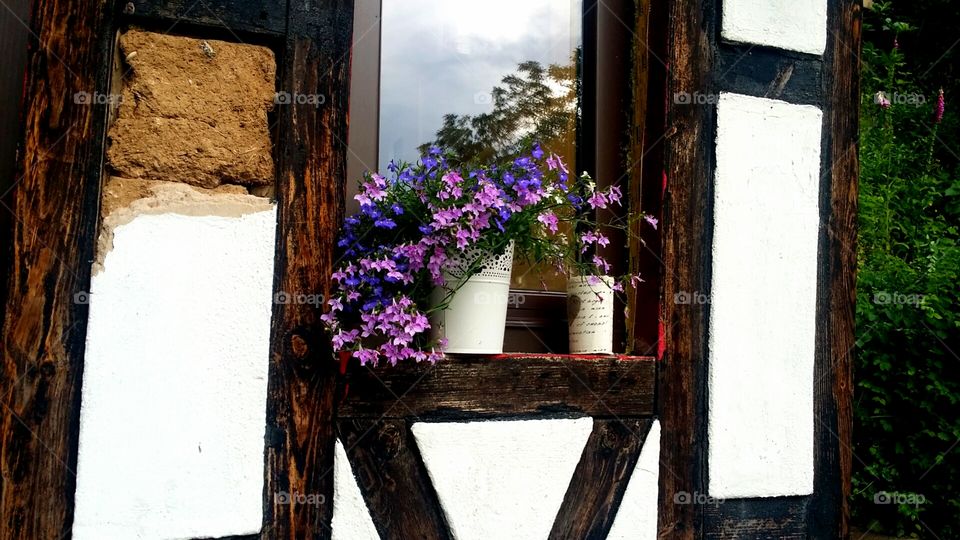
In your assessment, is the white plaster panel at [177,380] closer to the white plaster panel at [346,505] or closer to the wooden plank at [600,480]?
the white plaster panel at [346,505]

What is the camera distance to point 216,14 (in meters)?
1.76

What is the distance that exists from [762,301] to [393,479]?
3.78 feet

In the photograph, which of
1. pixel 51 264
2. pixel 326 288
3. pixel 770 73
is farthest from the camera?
pixel 770 73

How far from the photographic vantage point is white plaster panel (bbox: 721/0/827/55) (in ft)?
7.59

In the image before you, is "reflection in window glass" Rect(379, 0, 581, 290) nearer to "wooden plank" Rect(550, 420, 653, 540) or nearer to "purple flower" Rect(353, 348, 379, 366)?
"wooden plank" Rect(550, 420, 653, 540)

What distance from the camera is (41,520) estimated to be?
158cm

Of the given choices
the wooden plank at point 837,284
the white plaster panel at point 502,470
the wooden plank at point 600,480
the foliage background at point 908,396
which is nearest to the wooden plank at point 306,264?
the white plaster panel at point 502,470

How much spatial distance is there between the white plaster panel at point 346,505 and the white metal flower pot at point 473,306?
0.35 meters

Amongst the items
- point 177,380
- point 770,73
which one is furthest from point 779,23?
point 177,380

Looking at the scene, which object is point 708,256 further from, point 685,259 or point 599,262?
point 599,262

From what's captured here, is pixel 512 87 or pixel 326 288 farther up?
pixel 512 87

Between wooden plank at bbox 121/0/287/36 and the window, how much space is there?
35 centimetres

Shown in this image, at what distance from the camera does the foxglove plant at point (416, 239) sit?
1.77m

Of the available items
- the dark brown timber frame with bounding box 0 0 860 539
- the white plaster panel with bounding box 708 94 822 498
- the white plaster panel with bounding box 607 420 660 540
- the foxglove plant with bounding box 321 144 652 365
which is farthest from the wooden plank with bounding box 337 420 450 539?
the white plaster panel with bounding box 708 94 822 498
